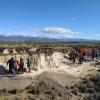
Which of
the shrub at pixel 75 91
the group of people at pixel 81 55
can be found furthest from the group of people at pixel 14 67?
the group of people at pixel 81 55

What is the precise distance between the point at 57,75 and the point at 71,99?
278 inches

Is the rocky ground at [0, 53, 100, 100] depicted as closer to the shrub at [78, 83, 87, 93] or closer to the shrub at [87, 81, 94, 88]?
the shrub at [78, 83, 87, 93]

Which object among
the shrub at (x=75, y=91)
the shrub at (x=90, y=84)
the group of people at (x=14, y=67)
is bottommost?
the shrub at (x=75, y=91)

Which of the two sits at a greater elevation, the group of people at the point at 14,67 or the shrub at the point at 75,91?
the group of people at the point at 14,67

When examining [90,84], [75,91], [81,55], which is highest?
[81,55]

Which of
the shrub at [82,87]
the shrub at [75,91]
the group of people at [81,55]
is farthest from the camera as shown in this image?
the group of people at [81,55]

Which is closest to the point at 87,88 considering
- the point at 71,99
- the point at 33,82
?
the point at 71,99

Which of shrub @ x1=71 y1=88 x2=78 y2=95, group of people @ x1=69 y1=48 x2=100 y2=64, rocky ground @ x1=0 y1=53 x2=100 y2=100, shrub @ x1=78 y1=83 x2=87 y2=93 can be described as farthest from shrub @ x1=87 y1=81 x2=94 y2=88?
group of people @ x1=69 y1=48 x2=100 y2=64

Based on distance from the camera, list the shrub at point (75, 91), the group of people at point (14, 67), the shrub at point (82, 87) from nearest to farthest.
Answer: the shrub at point (75, 91) < the shrub at point (82, 87) < the group of people at point (14, 67)

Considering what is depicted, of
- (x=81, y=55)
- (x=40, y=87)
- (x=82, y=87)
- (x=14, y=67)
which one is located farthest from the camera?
(x=81, y=55)

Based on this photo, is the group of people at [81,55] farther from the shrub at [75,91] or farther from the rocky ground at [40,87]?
the shrub at [75,91]

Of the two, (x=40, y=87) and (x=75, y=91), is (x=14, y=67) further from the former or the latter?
(x=75, y=91)

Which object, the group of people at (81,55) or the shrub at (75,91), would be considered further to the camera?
the group of people at (81,55)

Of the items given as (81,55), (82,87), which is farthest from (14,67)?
(81,55)
